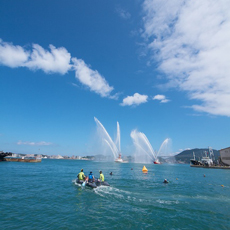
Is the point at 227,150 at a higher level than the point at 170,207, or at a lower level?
higher

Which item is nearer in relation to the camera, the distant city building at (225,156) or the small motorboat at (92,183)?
the small motorboat at (92,183)

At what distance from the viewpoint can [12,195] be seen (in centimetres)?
2058

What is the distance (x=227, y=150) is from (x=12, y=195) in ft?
442

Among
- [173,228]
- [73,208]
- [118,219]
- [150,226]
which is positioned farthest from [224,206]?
[73,208]

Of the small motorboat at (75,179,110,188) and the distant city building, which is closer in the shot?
the small motorboat at (75,179,110,188)

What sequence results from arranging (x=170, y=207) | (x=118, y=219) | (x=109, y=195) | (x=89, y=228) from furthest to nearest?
(x=109, y=195) < (x=170, y=207) < (x=118, y=219) < (x=89, y=228)

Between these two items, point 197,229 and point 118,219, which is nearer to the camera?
point 197,229

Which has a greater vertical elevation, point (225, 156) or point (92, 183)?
point (225, 156)

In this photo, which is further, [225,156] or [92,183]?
[225,156]

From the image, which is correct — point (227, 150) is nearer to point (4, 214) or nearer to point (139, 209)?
point (139, 209)

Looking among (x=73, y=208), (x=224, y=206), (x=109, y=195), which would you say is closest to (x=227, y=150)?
(x=224, y=206)

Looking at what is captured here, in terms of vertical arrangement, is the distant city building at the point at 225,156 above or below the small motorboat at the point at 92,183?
above

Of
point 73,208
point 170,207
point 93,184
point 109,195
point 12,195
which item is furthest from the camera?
point 93,184

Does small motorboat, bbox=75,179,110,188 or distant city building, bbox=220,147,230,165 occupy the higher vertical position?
distant city building, bbox=220,147,230,165
